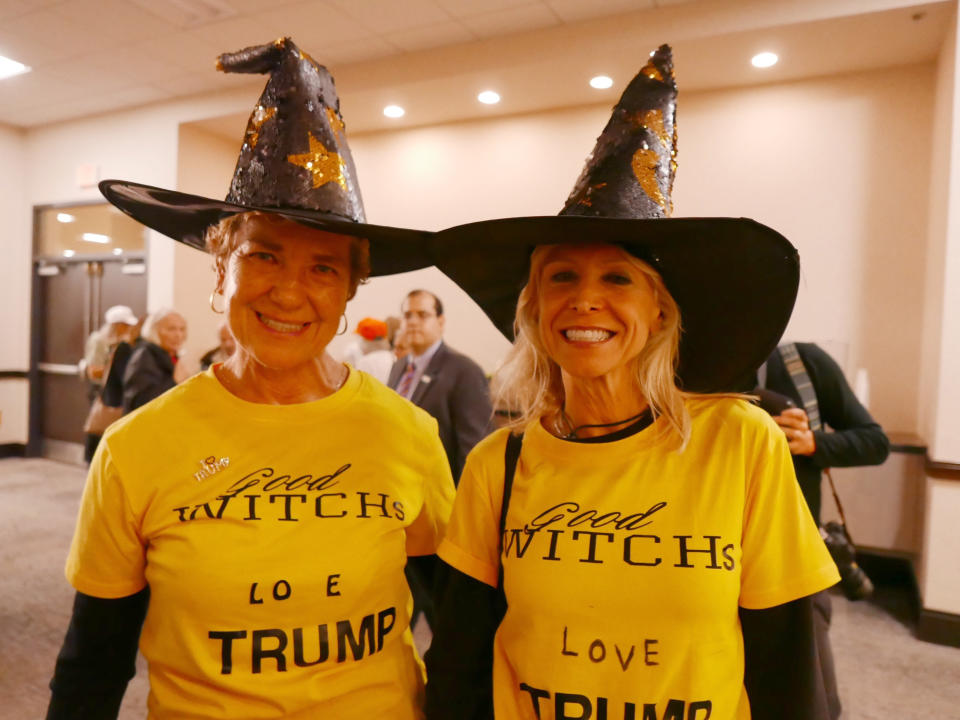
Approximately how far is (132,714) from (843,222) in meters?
4.90

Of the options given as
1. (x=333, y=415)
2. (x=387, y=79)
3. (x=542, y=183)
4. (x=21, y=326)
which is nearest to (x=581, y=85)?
(x=542, y=183)

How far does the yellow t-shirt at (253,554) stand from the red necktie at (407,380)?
234 centimetres

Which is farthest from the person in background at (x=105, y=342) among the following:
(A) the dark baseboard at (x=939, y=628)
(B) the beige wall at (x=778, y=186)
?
(A) the dark baseboard at (x=939, y=628)

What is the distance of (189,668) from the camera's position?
103 centimetres

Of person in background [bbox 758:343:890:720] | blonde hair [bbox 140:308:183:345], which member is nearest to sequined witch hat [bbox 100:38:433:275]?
person in background [bbox 758:343:890:720]

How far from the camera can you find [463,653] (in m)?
1.10

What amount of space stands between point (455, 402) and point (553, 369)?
1995mm

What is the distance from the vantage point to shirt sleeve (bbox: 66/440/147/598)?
1.06 meters

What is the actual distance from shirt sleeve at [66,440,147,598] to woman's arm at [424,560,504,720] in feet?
1.71

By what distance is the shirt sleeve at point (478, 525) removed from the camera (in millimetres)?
1110

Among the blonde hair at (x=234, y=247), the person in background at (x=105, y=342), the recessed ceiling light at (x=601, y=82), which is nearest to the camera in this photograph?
the blonde hair at (x=234, y=247)

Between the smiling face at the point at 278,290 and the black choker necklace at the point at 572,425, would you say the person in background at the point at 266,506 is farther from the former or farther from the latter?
the black choker necklace at the point at 572,425

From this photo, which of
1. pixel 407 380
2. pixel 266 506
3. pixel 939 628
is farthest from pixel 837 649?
pixel 266 506

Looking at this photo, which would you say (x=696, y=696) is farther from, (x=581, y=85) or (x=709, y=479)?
(x=581, y=85)
